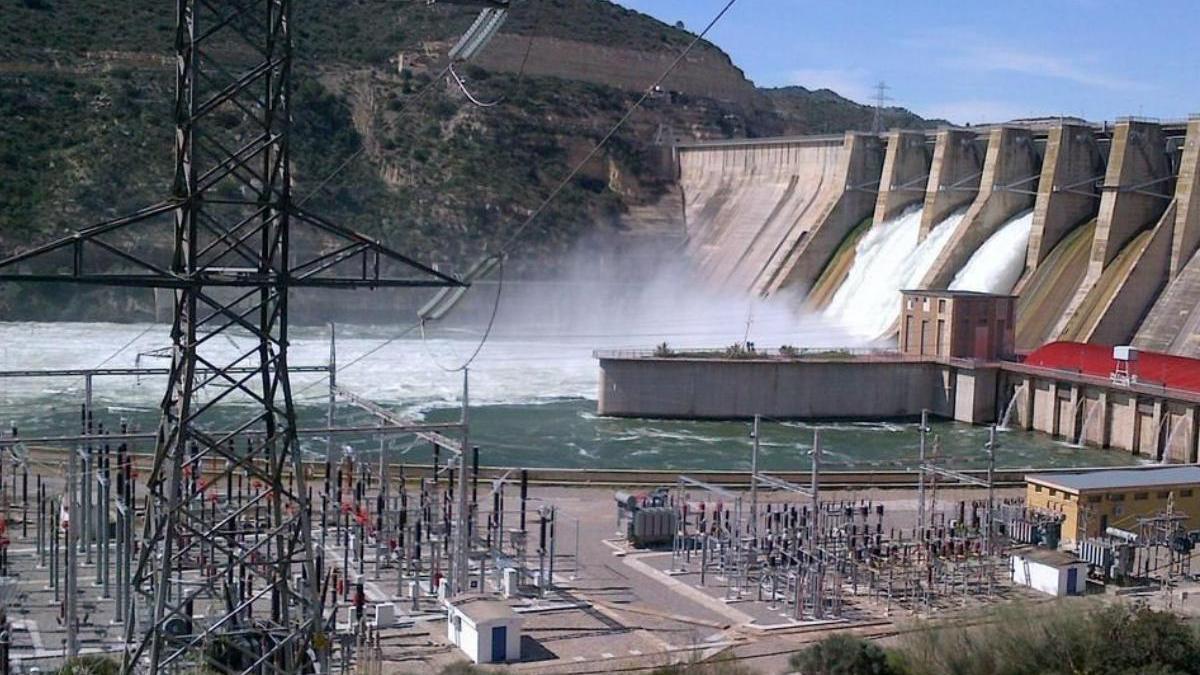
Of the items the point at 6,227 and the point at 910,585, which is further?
the point at 6,227

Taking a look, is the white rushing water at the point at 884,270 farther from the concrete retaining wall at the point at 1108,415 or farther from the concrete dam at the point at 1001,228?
the concrete retaining wall at the point at 1108,415

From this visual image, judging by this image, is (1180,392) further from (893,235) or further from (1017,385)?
(893,235)

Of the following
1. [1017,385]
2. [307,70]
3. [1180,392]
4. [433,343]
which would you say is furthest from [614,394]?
[307,70]

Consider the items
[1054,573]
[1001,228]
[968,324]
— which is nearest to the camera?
[1054,573]

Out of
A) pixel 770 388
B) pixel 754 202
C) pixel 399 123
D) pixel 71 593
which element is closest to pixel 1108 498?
pixel 71 593

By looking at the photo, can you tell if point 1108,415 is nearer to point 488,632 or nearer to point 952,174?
point 952,174

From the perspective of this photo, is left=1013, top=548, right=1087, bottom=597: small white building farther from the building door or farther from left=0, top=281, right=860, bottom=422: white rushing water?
left=0, top=281, right=860, bottom=422: white rushing water

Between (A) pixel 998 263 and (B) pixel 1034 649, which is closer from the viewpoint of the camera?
(B) pixel 1034 649
